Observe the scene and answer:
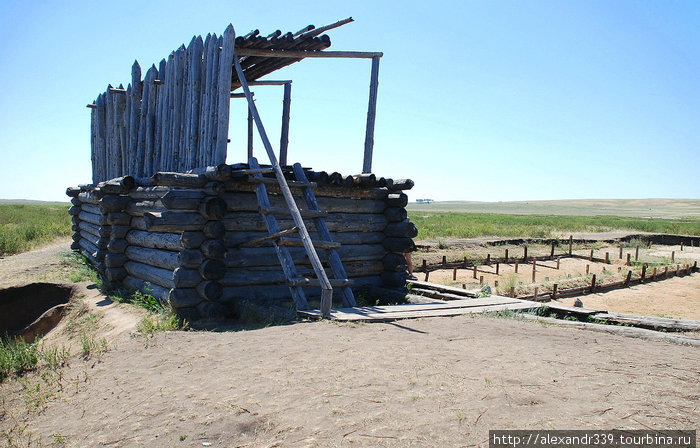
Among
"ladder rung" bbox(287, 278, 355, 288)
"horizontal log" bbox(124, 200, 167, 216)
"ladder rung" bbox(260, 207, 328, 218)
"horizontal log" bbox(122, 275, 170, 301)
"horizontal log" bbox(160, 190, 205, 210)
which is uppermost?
"horizontal log" bbox(160, 190, 205, 210)

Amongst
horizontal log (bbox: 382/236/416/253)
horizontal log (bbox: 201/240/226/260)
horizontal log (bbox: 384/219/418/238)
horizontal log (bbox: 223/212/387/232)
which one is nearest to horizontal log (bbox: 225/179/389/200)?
horizontal log (bbox: 223/212/387/232)

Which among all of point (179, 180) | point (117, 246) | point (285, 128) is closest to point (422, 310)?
point (179, 180)

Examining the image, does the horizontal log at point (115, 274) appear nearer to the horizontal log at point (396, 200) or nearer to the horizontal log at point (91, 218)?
the horizontal log at point (91, 218)

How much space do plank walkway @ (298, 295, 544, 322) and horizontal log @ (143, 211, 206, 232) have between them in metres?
2.12

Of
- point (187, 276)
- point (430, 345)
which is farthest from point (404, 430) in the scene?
point (187, 276)

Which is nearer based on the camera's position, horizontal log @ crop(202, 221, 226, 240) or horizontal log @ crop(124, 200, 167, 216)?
horizontal log @ crop(202, 221, 226, 240)

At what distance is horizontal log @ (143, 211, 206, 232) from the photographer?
7.39m

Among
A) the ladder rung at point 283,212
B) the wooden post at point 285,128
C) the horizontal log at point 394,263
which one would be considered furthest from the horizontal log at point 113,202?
the horizontal log at point 394,263

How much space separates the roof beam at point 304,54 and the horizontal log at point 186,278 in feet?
12.1

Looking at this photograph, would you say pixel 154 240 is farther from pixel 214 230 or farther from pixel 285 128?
pixel 285 128

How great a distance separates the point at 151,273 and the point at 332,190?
3359 mm

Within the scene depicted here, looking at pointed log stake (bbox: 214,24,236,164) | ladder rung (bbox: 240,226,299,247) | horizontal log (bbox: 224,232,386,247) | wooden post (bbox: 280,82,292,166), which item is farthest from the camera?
wooden post (bbox: 280,82,292,166)

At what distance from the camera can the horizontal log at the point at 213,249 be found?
738 cm

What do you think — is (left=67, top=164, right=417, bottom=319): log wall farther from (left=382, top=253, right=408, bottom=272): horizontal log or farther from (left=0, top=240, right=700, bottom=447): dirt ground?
(left=0, top=240, right=700, bottom=447): dirt ground
